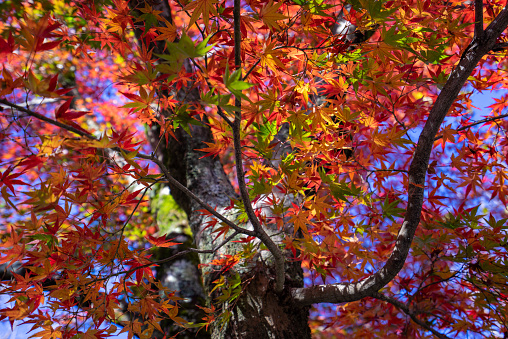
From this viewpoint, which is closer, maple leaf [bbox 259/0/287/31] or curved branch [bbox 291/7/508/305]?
maple leaf [bbox 259/0/287/31]

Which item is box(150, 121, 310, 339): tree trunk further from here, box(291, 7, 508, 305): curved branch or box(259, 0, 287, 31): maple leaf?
box(259, 0, 287, 31): maple leaf

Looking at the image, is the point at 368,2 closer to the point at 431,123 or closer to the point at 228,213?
the point at 431,123

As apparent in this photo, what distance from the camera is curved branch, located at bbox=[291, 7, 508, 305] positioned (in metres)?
1.07

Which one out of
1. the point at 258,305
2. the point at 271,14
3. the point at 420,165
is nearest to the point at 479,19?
the point at 420,165

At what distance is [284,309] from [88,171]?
3.87 feet

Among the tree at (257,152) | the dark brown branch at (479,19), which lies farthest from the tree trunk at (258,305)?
the dark brown branch at (479,19)

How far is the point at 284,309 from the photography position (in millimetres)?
Answer: 1531

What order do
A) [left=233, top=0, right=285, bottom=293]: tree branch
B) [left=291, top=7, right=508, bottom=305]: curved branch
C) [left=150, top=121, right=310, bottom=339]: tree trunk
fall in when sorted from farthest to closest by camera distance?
1. [left=150, top=121, right=310, bottom=339]: tree trunk
2. [left=291, top=7, right=508, bottom=305]: curved branch
3. [left=233, top=0, right=285, bottom=293]: tree branch

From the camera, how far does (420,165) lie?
1.24 metres

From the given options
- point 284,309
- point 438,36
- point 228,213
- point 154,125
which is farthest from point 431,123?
point 154,125

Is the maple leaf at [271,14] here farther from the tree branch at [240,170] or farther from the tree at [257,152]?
the tree branch at [240,170]

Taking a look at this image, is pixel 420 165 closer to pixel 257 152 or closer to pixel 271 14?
pixel 257 152

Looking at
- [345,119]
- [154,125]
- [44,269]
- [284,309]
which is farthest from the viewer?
[154,125]

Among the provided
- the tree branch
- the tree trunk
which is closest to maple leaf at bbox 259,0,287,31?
the tree branch
